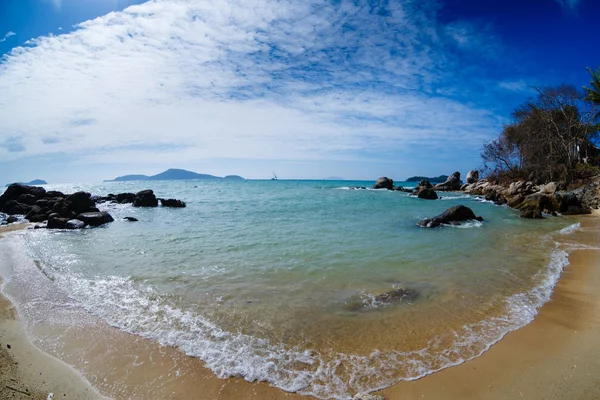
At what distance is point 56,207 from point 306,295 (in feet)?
80.1

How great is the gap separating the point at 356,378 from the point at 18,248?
16.4 meters

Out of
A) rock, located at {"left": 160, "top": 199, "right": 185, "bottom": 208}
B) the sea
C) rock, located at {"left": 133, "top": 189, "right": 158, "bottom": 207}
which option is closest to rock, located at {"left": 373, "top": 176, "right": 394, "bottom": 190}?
rock, located at {"left": 160, "top": 199, "right": 185, "bottom": 208}

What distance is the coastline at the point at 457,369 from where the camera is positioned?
423 centimetres

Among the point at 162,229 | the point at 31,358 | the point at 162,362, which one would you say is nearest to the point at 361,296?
the point at 162,362

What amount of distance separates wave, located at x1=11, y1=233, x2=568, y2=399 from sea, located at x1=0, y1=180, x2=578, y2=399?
0.02 meters

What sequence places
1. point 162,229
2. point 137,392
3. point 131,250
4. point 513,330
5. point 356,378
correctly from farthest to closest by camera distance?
1. point 162,229
2. point 131,250
3. point 513,330
4. point 356,378
5. point 137,392

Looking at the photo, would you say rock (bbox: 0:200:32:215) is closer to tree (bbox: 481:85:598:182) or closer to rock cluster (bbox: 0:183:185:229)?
rock cluster (bbox: 0:183:185:229)

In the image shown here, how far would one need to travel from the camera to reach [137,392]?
4285mm

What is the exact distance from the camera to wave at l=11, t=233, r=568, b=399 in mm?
4555

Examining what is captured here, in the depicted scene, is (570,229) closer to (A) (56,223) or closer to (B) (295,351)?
(B) (295,351)

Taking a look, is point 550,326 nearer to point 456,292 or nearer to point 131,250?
point 456,292

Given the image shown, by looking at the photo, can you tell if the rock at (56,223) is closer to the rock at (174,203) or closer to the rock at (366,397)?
the rock at (174,203)

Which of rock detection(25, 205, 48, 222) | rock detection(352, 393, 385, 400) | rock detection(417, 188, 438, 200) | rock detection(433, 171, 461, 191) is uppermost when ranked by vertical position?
rock detection(433, 171, 461, 191)

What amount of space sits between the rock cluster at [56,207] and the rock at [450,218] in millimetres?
22165
